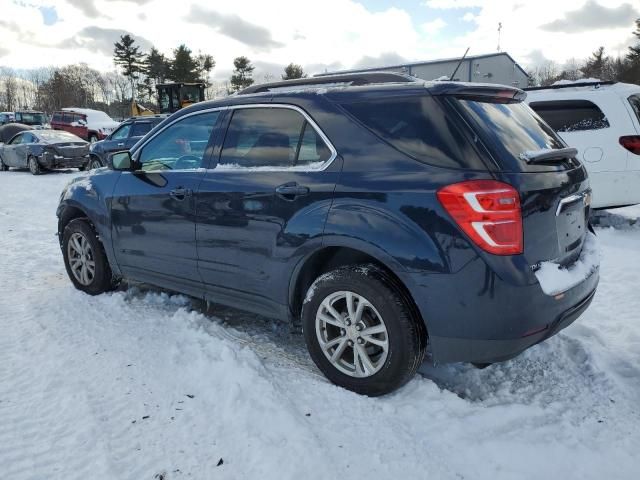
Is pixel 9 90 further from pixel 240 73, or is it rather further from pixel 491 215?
pixel 491 215

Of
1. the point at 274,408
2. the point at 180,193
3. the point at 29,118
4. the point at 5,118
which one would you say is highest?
the point at 5,118

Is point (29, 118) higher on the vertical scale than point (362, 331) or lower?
higher

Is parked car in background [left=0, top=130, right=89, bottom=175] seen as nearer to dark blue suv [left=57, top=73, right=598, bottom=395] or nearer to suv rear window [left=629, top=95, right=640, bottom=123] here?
dark blue suv [left=57, top=73, right=598, bottom=395]

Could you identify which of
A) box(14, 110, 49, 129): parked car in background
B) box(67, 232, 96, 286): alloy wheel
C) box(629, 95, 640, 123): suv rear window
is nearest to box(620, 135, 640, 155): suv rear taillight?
box(629, 95, 640, 123): suv rear window

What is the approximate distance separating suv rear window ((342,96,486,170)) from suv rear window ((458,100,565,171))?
0.44 feet

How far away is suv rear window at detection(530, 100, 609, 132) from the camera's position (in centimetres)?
665

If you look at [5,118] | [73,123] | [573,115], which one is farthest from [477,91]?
[5,118]

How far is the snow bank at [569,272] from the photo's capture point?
8.25ft

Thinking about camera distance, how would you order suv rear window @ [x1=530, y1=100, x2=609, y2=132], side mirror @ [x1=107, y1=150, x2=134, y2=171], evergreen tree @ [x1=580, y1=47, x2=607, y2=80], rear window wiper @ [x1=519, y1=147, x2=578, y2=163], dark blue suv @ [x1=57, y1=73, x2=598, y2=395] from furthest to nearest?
evergreen tree @ [x1=580, y1=47, x2=607, y2=80], suv rear window @ [x1=530, y1=100, x2=609, y2=132], side mirror @ [x1=107, y1=150, x2=134, y2=171], rear window wiper @ [x1=519, y1=147, x2=578, y2=163], dark blue suv @ [x1=57, y1=73, x2=598, y2=395]

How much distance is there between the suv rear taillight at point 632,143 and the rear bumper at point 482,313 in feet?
15.5

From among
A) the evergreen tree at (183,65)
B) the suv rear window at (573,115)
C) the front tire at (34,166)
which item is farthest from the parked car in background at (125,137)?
the evergreen tree at (183,65)

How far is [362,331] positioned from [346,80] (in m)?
1.71

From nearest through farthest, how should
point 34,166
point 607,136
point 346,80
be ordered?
point 346,80, point 607,136, point 34,166

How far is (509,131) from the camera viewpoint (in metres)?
2.75
